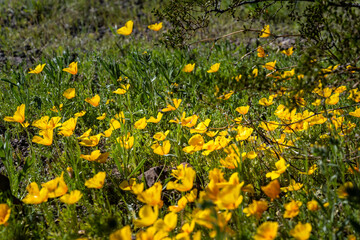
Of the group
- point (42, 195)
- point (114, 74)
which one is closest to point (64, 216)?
point (42, 195)

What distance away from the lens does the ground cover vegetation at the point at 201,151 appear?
147 cm

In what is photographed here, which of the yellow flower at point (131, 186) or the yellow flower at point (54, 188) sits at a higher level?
the yellow flower at point (54, 188)

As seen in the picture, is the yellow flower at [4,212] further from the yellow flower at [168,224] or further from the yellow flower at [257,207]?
the yellow flower at [257,207]

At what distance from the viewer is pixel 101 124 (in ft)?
9.34

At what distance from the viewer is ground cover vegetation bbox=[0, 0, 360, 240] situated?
4.83ft

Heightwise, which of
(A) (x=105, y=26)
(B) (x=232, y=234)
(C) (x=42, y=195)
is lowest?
(A) (x=105, y=26)

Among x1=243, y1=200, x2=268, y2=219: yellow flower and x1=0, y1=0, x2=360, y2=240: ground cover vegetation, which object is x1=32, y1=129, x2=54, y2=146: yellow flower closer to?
x1=0, y1=0, x2=360, y2=240: ground cover vegetation

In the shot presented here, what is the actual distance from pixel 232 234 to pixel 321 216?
432mm

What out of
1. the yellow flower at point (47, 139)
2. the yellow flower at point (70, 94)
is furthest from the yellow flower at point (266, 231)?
the yellow flower at point (70, 94)

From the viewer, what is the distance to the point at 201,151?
2238 millimetres

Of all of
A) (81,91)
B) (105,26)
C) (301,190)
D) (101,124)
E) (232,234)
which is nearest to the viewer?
(232,234)

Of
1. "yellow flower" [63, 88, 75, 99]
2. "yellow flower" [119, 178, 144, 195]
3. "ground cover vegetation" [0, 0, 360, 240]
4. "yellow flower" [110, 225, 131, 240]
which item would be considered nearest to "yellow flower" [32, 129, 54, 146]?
"ground cover vegetation" [0, 0, 360, 240]

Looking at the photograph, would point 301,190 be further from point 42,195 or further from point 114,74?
point 114,74

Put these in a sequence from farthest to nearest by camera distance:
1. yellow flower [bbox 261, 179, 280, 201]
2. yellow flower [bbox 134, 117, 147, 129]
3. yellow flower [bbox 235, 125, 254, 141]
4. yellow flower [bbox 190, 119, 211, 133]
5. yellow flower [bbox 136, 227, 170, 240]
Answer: yellow flower [bbox 134, 117, 147, 129] < yellow flower [bbox 190, 119, 211, 133] < yellow flower [bbox 235, 125, 254, 141] < yellow flower [bbox 261, 179, 280, 201] < yellow flower [bbox 136, 227, 170, 240]
